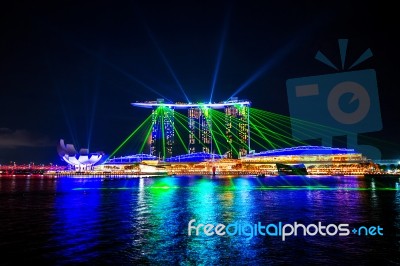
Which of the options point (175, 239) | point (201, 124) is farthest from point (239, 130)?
point (175, 239)

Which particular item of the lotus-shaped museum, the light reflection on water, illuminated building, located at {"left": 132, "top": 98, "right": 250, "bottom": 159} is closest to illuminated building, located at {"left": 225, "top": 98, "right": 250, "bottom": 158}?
illuminated building, located at {"left": 132, "top": 98, "right": 250, "bottom": 159}

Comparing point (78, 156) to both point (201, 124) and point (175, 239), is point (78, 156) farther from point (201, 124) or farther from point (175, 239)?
point (175, 239)

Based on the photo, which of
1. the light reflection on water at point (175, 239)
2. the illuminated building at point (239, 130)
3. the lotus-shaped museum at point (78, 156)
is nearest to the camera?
the light reflection on water at point (175, 239)

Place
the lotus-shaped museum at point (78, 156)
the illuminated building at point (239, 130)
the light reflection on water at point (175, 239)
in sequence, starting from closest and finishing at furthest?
the light reflection on water at point (175, 239) < the lotus-shaped museum at point (78, 156) < the illuminated building at point (239, 130)

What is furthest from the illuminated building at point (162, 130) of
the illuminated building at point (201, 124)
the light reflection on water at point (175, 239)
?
the light reflection on water at point (175, 239)

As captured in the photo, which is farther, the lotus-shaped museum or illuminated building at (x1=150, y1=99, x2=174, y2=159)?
illuminated building at (x1=150, y1=99, x2=174, y2=159)

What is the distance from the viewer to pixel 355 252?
35.9ft

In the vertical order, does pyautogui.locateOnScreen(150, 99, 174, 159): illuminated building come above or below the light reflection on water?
above

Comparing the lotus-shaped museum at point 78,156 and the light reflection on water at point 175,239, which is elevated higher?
the lotus-shaped museum at point 78,156

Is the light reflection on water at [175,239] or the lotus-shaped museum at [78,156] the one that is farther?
the lotus-shaped museum at [78,156]

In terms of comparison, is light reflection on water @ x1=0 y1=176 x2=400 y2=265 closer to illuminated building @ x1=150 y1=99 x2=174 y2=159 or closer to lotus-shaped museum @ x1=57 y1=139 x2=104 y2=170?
lotus-shaped museum @ x1=57 y1=139 x2=104 y2=170

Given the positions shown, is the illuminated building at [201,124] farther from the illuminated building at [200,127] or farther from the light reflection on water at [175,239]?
the light reflection on water at [175,239]

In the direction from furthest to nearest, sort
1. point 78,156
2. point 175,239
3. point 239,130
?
point 239,130 → point 78,156 → point 175,239

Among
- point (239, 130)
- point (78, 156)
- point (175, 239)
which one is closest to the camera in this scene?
point (175, 239)
